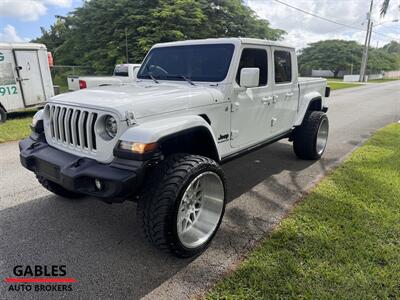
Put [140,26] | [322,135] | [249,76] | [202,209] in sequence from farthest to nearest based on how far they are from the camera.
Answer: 1. [140,26]
2. [322,135]
3. [249,76]
4. [202,209]

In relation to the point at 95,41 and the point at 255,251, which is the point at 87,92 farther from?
the point at 95,41

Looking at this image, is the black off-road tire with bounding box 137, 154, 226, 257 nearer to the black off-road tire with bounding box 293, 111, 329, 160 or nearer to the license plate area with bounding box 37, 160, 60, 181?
the license plate area with bounding box 37, 160, 60, 181

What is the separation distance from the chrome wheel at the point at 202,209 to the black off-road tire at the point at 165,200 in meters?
0.22

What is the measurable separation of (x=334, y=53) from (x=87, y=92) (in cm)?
5797

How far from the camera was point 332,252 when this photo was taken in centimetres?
294

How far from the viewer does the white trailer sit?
909cm

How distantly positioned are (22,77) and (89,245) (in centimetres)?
841

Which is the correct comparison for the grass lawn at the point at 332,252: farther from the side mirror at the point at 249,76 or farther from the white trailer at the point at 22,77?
the white trailer at the point at 22,77

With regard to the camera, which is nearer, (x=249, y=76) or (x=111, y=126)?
(x=111, y=126)

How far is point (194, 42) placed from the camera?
404 cm

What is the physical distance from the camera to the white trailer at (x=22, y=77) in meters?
9.09

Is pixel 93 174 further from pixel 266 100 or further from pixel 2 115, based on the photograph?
pixel 2 115

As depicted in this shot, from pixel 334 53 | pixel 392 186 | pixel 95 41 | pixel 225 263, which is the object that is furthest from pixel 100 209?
pixel 334 53

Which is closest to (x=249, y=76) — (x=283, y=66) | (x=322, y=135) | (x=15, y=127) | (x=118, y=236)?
(x=283, y=66)
